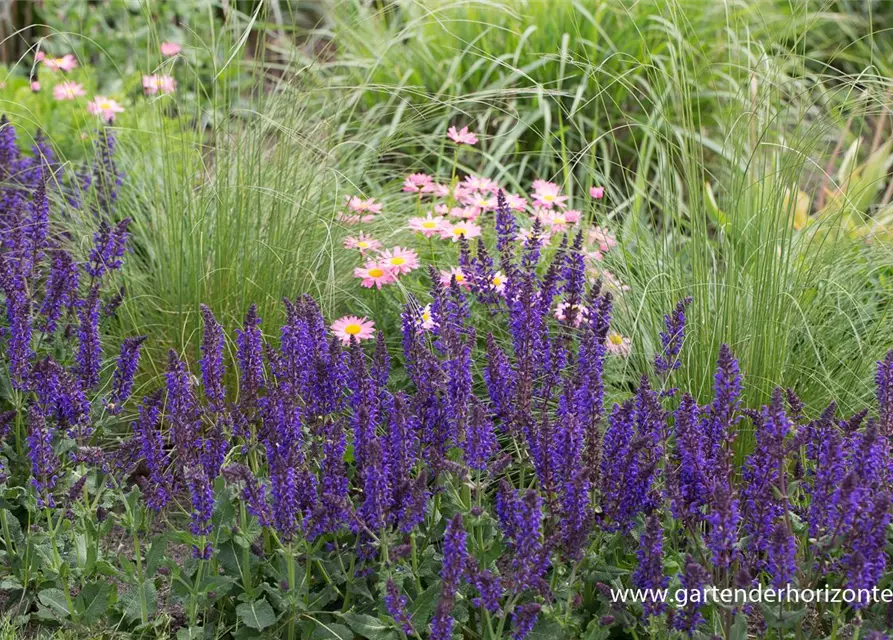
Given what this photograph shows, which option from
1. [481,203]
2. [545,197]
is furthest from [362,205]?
[545,197]

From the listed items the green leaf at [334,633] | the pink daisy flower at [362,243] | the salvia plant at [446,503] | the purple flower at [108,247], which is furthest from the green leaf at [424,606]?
the purple flower at [108,247]

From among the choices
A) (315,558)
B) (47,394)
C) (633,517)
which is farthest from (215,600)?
(633,517)

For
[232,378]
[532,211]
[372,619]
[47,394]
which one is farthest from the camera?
[532,211]

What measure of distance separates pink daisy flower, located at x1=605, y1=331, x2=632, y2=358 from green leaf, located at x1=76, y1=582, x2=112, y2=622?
172 cm

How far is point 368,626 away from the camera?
2539mm

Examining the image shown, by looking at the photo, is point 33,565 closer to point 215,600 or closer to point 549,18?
point 215,600

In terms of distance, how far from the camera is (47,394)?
117 inches

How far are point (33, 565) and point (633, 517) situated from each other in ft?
5.45

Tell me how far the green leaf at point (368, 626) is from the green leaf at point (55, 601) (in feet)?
2.58

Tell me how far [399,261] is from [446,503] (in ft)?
3.76

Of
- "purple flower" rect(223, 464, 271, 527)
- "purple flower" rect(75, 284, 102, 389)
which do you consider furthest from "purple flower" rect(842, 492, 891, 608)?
"purple flower" rect(75, 284, 102, 389)

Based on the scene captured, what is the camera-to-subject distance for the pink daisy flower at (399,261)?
3.69m

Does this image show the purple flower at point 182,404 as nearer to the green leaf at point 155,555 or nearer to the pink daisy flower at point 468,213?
the green leaf at point 155,555

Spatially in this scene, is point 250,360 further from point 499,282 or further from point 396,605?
point 499,282
